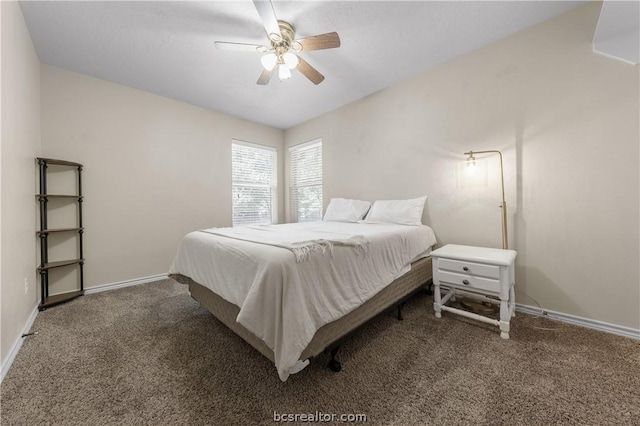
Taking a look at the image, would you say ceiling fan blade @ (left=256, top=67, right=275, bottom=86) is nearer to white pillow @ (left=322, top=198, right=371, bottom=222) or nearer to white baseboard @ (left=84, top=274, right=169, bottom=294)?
white pillow @ (left=322, top=198, right=371, bottom=222)

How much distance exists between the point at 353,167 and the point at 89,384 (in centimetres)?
332

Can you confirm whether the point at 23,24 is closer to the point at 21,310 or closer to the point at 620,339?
the point at 21,310

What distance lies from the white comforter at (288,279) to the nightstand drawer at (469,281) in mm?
356

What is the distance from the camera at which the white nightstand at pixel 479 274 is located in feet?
5.66

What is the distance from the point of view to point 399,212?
108 inches

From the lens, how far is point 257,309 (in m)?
1.23

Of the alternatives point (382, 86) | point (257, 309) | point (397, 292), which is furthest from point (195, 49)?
point (397, 292)

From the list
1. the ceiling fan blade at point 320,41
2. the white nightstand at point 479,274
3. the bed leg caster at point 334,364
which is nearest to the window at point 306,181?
the ceiling fan blade at point 320,41

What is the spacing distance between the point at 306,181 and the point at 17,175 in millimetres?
3286

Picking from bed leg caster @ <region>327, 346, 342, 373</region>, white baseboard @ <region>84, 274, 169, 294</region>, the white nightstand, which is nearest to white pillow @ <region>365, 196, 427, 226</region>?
the white nightstand

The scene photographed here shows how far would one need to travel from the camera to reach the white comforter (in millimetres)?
1177

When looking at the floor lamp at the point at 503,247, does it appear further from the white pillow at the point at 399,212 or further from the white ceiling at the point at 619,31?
the white ceiling at the point at 619,31

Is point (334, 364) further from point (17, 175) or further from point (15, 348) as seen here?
point (17, 175)

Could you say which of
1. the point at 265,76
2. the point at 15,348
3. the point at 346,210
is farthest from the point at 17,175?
the point at 346,210
